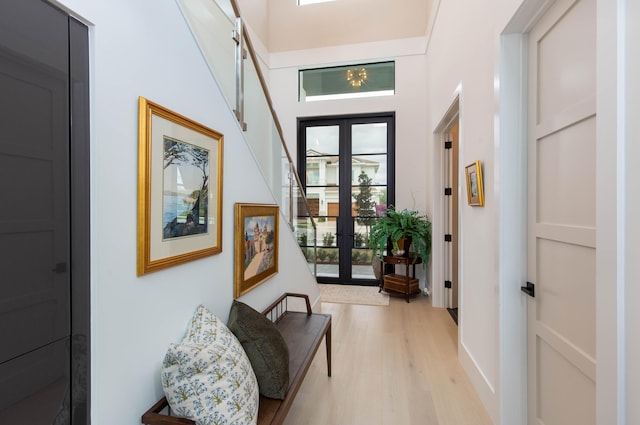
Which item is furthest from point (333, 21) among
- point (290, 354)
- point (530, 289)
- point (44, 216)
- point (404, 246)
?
point (44, 216)

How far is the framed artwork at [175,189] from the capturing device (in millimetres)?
1154

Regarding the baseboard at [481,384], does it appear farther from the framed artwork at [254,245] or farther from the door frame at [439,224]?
the framed artwork at [254,245]

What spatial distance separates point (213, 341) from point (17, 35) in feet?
3.98

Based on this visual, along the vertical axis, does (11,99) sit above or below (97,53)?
below

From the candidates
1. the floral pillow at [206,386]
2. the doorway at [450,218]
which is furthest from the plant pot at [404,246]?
the floral pillow at [206,386]

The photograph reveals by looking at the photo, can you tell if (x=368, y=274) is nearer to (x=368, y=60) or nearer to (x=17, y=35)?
(x=368, y=60)

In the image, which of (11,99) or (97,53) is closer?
(11,99)

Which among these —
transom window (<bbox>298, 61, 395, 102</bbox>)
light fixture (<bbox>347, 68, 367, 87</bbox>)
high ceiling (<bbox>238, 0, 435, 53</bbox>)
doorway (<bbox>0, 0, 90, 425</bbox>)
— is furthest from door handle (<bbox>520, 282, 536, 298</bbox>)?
high ceiling (<bbox>238, 0, 435, 53</bbox>)

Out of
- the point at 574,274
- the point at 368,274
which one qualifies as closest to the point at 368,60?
the point at 368,274

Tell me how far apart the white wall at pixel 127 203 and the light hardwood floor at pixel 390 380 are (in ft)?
3.80

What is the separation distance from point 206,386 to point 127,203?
2.49ft

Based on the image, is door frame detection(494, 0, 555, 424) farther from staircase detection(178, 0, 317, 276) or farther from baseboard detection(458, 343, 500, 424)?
staircase detection(178, 0, 317, 276)

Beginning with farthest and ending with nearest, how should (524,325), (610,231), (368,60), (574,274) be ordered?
(368,60) → (524,325) → (574,274) → (610,231)

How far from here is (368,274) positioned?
5.14 meters
